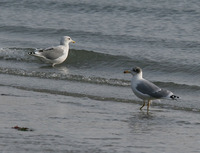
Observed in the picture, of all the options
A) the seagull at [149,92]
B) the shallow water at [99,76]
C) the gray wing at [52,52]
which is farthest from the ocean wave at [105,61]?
the seagull at [149,92]

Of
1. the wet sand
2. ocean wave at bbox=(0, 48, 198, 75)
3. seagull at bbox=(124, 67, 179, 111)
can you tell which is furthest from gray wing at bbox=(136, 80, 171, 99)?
ocean wave at bbox=(0, 48, 198, 75)

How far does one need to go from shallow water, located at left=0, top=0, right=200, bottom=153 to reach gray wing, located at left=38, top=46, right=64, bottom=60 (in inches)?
12.2

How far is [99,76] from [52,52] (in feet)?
6.32

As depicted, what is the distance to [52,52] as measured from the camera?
45.1 feet

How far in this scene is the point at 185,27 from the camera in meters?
17.6

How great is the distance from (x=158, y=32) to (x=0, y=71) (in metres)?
6.55

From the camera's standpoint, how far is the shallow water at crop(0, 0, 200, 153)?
690 cm

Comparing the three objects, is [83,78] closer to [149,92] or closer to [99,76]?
[99,76]

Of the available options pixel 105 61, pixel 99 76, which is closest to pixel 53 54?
pixel 105 61

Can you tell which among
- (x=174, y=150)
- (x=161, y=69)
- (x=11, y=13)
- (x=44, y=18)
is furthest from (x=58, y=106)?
(x=11, y=13)

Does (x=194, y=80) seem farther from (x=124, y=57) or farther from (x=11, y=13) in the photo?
(x=11, y=13)

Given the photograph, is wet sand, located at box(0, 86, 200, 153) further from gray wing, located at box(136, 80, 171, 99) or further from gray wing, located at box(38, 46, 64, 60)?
gray wing, located at box(38, 46, 64, 60)

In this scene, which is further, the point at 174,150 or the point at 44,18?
the point at 44,18

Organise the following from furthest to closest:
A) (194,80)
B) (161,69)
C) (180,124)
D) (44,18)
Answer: (44,18), (161,69), (194,80), (180,124)
